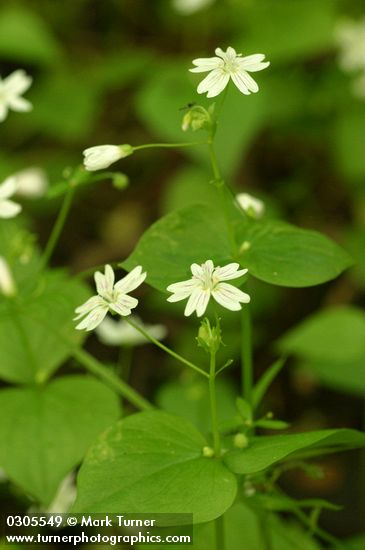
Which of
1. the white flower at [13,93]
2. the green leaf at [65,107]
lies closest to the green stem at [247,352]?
the white flower at [13,93]

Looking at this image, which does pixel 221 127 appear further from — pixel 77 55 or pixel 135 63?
pixel 77 55

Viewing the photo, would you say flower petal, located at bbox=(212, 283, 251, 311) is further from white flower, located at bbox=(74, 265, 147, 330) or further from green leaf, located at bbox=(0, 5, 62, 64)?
green leaf, located at bbox=(0, 5, 62, 64)

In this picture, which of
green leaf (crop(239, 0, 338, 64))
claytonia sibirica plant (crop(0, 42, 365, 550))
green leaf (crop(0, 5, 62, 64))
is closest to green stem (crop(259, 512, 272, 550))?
claytonia sibirica plant (crop(0, 42, 365, 550))

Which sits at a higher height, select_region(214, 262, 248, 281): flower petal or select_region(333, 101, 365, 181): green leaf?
select_region(333, 101, 365, 181): green leaf

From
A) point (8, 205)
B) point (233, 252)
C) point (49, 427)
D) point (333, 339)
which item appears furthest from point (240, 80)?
point (333, 339)

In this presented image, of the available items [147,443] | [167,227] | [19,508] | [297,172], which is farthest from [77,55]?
[147,443]

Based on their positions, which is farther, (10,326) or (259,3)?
(259,3)

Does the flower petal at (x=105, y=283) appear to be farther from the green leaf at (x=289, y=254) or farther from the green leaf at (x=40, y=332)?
the green leaf at (x=40, y=332)
